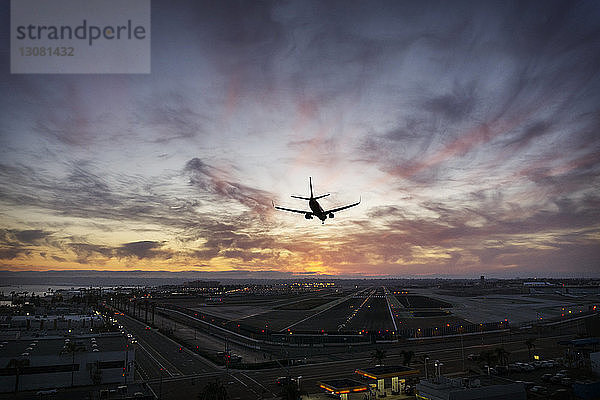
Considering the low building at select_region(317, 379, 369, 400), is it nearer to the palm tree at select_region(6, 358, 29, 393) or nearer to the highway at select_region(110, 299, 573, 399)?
the highway at select_region(110, 299, 573, 399)

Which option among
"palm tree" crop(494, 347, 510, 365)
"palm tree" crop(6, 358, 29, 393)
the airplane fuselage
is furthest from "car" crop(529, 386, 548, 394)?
"palm tree" crop(6, 358, 29, 393)

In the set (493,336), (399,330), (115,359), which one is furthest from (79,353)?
(493,336)

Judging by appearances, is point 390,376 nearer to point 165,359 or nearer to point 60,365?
point 165,359

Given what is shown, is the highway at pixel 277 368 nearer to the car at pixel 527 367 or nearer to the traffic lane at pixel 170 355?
the traffic lane at pixel 170 355

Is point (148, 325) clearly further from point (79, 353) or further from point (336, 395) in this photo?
point (336, 395)

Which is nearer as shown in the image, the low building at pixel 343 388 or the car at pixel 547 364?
the low building at pixel 343 388

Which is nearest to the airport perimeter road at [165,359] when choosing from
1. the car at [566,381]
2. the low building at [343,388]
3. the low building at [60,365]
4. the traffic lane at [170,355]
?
the traffic lane at [170,355]
